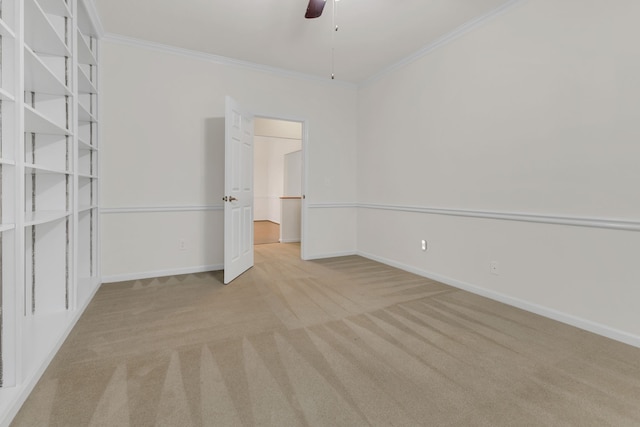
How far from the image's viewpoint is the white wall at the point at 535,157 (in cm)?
200

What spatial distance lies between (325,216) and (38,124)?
10.6ft

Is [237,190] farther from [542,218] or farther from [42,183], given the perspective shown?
[542,218]

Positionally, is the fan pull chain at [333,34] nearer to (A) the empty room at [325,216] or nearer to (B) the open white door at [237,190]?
(A) the empty room at [325,216]

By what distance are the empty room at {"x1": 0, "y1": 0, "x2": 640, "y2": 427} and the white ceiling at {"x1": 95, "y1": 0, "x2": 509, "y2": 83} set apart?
0.03 m

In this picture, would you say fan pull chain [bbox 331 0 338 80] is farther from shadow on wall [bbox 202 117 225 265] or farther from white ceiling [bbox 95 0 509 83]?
shadow on wall [bbox 202 117 225 265]

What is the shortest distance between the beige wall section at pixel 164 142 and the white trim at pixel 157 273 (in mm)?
23

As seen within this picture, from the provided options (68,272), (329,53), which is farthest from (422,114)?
(68,272)

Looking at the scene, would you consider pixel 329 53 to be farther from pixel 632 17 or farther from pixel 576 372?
pixel 576 372

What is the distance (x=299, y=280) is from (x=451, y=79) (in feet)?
8.55

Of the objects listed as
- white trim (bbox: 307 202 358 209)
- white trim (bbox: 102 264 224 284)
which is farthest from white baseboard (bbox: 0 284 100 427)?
white trim (bbox: 307 202 358 209)

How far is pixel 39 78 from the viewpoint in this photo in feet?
5.99

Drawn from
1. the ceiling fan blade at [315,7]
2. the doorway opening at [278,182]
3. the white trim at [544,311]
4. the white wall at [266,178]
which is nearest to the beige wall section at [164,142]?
the doorway opening at [278,182]

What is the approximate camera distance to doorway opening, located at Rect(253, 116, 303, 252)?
5.90 metres

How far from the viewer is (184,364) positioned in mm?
1692
